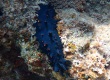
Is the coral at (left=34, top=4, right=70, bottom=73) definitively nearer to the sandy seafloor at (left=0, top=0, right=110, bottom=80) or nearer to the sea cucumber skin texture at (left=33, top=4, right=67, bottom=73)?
the sea cucumber skin texture at (left=33, top=4, right=67, bottom=73)

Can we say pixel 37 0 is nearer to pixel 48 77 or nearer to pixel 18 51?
pixel 18 51

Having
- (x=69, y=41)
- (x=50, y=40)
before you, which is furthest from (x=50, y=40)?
(x=69, y=41)

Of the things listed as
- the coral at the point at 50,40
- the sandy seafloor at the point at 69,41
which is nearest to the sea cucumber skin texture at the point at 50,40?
the coral at the point at 50,40

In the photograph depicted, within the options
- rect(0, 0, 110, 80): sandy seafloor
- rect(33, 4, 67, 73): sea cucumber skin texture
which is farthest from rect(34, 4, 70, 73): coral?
rect(0, 0, 110, 80): sandy seafloor

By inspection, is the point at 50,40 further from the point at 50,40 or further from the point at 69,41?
the point at 69,41
